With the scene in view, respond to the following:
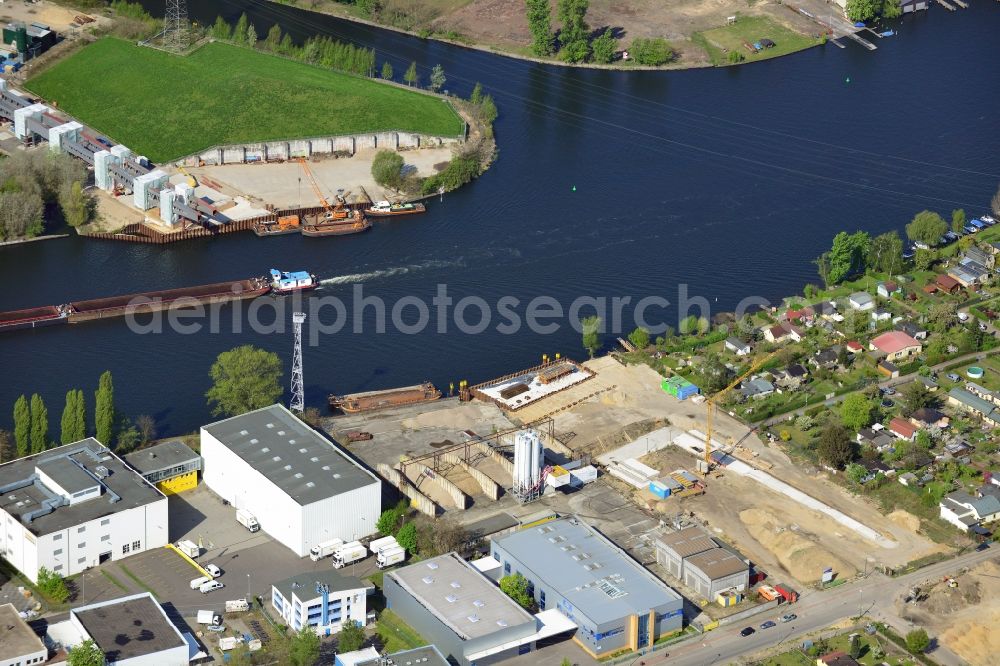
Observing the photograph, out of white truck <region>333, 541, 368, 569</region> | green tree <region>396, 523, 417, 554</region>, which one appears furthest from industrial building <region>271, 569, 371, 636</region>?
green tree <region>396, 523, 417, 554</region>

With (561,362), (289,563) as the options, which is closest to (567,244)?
(561,362)

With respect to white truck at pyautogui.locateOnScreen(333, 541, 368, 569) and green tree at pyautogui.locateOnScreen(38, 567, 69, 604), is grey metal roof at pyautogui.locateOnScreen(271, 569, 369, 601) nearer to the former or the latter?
white truck at pyautogui.locateOnScreen(333, 541, 368, 569)

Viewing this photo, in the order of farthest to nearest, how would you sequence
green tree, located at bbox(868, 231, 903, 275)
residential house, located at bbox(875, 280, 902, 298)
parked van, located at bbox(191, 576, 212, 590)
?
A: green tree, located at bbox(868, 231, 903, 275), residential house, located at bbox(875, 280, 902, 298), parked van, located at bbox(191, 576, 212, 590)

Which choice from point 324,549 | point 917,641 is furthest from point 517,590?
point 917,641

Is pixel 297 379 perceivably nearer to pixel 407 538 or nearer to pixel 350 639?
pixel 407 538

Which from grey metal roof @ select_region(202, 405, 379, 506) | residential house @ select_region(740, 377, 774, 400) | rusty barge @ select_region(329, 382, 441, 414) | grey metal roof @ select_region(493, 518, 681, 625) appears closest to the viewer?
grey metal roof @ select_region(493, 518, 681, 625)

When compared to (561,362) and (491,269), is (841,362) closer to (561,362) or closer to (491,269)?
(561,362)

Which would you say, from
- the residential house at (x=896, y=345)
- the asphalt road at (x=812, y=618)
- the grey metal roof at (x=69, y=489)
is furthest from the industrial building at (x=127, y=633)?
the residential house at (x=896, y=345)
